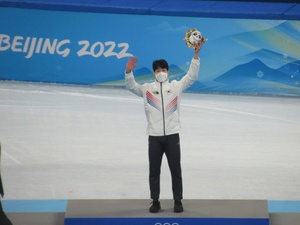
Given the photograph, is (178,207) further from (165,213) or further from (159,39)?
(159,39)

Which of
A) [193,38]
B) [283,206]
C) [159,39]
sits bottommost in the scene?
[283,206]

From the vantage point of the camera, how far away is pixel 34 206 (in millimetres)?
9148

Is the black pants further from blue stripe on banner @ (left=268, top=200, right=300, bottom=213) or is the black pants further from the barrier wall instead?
the barrier wall

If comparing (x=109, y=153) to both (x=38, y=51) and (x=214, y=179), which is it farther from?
(x=38, y=51)

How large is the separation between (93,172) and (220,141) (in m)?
2.90

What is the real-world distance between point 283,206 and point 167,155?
6.64 ft

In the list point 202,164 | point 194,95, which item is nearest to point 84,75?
point 194,95

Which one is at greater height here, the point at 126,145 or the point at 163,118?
the point at 163,118

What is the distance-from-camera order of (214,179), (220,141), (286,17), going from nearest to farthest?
1. (214,179)
2. (220,141)
3. (286,17)

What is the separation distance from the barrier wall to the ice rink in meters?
0.49

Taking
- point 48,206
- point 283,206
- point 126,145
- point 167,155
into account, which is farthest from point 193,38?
point 126,145

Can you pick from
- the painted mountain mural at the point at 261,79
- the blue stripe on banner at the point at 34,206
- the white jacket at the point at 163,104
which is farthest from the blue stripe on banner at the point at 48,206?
the painted mountain mural at the point at 261,79

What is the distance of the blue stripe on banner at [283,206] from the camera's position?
917 cm

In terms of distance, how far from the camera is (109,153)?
38.7 feet
